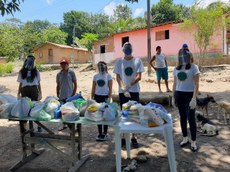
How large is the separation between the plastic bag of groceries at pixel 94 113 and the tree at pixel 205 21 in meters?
14.4

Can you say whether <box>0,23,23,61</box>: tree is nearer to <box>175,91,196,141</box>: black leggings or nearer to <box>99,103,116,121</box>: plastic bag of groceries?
<box>175,91,196,141</box>: black leggings

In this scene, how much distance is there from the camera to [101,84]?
560 centimetres

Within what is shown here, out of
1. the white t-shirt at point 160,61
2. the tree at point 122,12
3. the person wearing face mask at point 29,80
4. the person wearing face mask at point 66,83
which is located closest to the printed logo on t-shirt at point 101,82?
the person wearing face mask at point 66,83

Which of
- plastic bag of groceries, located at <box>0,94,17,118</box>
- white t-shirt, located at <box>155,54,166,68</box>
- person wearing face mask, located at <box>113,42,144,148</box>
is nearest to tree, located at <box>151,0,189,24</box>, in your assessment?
white t-shirt, located at <box>155,54,166,68</box>

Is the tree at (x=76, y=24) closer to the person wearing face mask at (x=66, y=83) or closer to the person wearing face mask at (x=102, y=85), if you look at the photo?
the person wearing face mask at (x=66, y=83)

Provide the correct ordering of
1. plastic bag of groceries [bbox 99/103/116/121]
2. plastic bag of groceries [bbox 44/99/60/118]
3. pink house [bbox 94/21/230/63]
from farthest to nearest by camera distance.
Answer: pink house [bbox 94/21/230/63] < plastic bag of groceries [bbox 44/99/60/118] < plastic bag of groceries [bbox 99/103/116/121]

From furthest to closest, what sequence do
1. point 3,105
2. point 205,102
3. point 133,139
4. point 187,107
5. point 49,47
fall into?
point 49,47
point 205,102
point 133,139
point 187,107
point 3,105

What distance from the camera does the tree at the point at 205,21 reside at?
54.5 feet

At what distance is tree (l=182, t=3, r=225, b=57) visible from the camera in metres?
16.6

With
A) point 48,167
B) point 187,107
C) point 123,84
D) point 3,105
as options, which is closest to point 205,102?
point 187,107

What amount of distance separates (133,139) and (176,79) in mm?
1316

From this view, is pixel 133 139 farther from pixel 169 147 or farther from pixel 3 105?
pixel 3 105

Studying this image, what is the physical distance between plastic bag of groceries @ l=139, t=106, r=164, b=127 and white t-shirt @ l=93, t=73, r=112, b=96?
2.00m

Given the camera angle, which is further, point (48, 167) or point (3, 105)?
point (48, 167)
